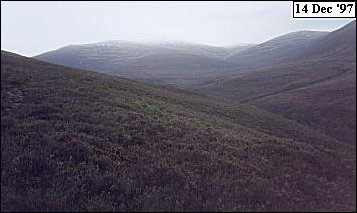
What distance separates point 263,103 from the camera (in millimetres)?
49500

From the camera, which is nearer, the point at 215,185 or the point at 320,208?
the point at 320,208

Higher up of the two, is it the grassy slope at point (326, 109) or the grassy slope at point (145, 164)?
the grassy slope at point (145, 164)

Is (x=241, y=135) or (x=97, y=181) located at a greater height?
(x=97, y=181)

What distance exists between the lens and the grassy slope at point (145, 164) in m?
11.8

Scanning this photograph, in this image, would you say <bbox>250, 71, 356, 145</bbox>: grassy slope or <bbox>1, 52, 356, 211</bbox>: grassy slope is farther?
<bbox>250, 71, 356, 145</bbox>: grassy slope

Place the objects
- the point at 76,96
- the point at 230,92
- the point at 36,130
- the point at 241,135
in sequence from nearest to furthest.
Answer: the point at 36,130 < the point at 241,135 < the point at 76,96 < the point at 230,92

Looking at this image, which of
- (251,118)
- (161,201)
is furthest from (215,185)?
(251,118)

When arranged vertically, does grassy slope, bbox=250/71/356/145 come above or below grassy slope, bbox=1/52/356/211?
below

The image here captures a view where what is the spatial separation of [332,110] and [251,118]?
19.4 feet

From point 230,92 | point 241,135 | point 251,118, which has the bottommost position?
point 230,92

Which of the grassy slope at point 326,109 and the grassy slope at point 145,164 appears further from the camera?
the grassy slope at point 326,109

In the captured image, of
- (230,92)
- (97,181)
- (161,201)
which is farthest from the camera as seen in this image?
(230,92)

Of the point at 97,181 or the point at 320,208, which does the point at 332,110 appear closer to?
the point at 320,208

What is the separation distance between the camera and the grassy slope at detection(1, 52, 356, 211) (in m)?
11.8
